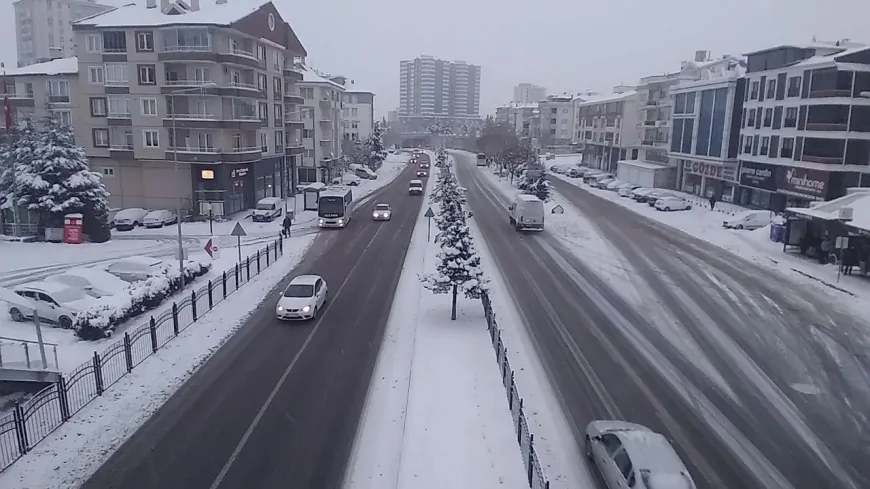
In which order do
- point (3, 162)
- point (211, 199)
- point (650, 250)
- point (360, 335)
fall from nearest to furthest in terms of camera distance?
point (360, 335)
point (650, 250)
point (3, 162)
point (211, 199)

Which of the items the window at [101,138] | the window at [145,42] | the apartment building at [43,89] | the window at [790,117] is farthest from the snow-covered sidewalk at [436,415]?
the apartment building at [43,89]

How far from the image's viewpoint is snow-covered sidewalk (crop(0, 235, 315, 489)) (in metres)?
11.9

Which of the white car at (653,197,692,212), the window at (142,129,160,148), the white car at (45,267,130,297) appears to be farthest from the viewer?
the white car at (653,197,692,212)

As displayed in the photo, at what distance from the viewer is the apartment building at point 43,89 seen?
161 feet

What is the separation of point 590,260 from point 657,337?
12.9 metres

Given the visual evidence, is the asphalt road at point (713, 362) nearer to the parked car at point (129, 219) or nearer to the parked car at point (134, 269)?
the parked car at point (134, 269)

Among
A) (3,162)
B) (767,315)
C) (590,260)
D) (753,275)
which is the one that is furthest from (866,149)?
(3,162)

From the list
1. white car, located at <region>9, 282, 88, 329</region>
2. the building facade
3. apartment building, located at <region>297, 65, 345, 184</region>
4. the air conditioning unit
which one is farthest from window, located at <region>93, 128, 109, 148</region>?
the building facade

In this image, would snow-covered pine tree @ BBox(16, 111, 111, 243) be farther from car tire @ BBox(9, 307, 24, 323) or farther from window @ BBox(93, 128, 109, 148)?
car tire @ BBox(9, 307, 24, 323)

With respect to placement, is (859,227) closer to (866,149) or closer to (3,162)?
(866,149)

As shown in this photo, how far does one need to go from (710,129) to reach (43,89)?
62182 millimetres

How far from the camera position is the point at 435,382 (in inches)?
622

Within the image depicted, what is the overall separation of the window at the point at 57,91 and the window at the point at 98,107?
11.5 feet

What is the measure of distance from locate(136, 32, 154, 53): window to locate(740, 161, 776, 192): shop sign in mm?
50727
